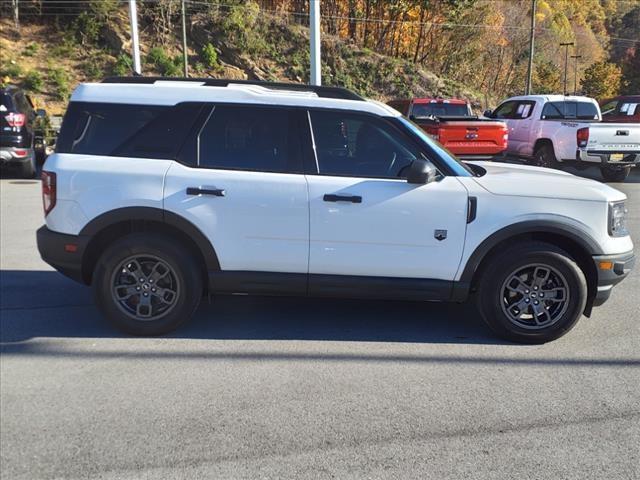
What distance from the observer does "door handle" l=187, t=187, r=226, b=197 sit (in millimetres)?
4347

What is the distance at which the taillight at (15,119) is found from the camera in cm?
1196

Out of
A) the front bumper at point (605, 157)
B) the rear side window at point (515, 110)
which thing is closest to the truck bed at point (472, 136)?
the front bumper at point (605, 157)

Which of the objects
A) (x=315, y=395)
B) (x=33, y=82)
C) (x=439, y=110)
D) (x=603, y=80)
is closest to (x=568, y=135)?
(x=439, y=110)

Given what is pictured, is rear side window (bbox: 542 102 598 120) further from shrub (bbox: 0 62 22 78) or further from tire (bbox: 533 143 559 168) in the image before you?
shrub (bbox: 0 62 22 78)

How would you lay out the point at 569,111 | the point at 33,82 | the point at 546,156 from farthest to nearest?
1. the point at 33,82
2. the point at 569,111
3. the point at 546,156

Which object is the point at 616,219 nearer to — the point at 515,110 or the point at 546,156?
the point at 546,156

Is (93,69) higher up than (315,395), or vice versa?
(93,69)

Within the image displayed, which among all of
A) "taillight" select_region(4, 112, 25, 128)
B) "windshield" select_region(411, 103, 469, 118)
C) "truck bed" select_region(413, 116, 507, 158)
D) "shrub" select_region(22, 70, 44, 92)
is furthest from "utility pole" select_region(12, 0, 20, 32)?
"truck bed" select_region(413, 116, 507, 158)

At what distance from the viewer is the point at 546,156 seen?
45.0 feet

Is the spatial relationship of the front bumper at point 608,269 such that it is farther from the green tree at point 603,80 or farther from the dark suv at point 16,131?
the green tree at point 603,80

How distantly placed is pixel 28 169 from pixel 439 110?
10.2 metres

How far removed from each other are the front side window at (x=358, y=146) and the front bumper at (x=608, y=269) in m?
1.61

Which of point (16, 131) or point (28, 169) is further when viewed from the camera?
point (28, 169)

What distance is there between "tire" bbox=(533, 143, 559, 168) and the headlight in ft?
31.0
